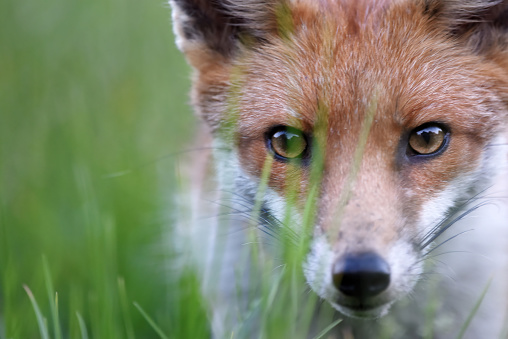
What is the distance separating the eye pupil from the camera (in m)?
3.32

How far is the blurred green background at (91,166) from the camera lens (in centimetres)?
335

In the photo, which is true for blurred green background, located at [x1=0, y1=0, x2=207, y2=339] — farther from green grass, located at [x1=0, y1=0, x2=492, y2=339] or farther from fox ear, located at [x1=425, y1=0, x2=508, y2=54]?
fox ear, located at [x1=425, y1=0, x2=508, y2=54]

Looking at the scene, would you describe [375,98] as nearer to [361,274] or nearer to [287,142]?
[287,142]

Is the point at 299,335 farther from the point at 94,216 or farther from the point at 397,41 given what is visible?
the point at 397,41

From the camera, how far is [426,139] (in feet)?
10.7

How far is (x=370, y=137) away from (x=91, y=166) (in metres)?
2.96

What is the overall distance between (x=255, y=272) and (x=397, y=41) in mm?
1487

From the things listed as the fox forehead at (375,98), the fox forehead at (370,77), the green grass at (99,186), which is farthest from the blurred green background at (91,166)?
the fox forehead at (370,77)

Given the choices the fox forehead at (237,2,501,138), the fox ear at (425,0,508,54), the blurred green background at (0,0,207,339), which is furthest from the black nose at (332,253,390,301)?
the fox ear at (425,0,508,54)

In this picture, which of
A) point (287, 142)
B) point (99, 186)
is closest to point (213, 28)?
point (287, 142)

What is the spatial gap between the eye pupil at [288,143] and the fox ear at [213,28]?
30.1 inches

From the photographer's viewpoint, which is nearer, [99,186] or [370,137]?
[370,137]

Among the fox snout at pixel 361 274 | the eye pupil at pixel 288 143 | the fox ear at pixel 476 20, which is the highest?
the fox ear at pixel 476 20

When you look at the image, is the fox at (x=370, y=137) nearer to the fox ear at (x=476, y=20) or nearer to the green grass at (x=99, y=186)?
the fox ear at (x=476, y=20)
